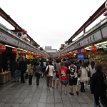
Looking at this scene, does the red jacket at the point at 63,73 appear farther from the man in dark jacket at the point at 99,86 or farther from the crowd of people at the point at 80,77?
the man in dark jacket at the point at 99,86

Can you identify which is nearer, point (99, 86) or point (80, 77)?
point (99, 86)

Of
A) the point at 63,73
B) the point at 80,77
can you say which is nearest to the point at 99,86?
the point at 63,73

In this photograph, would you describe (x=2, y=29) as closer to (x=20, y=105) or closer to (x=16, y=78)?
(x=20, y=105)

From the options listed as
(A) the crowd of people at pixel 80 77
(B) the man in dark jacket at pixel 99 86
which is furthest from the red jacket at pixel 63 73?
(B) the man in dark jacket at pixel 99 86

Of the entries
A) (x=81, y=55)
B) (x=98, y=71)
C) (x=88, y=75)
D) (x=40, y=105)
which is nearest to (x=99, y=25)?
(x=88, y=75)

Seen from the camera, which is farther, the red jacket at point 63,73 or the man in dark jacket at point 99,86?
the red jacket at point 63,73

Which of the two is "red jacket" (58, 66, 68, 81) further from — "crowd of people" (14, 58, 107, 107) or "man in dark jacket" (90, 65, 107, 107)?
"man in dark jacket" (90, 65, 107, 107)

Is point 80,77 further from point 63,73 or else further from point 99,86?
point 99,86

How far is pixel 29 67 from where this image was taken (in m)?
16.4

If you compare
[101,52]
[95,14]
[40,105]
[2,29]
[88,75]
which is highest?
[95,14]

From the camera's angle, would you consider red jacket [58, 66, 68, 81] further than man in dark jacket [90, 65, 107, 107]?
Yes

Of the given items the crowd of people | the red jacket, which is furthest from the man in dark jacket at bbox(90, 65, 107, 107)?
the red jacket

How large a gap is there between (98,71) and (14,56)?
1672 cm

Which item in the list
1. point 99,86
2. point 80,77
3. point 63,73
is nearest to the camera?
point 99,86
